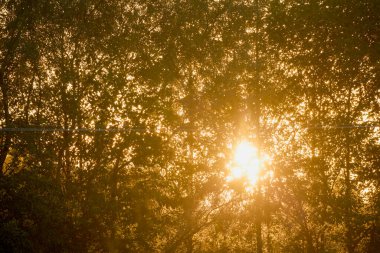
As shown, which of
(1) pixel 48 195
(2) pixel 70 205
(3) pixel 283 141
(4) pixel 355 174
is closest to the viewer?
(1) pixel 48 195

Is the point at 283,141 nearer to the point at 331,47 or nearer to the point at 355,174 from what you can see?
the point at 355,174

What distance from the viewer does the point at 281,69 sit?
62.2 feet

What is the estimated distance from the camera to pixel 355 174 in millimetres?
16844

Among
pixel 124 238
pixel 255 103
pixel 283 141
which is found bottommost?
pixel 124 238

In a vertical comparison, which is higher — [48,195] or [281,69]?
[281,69]

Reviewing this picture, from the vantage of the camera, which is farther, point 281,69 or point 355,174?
point 281,69

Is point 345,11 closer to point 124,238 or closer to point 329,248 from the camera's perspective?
point 329,248

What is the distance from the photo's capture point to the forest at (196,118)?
16094mm

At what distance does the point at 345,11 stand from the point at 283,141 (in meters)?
5.80

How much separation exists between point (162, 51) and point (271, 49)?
4865mm

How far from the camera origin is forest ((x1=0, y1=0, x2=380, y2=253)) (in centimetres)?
1609

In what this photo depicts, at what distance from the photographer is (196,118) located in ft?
58.5

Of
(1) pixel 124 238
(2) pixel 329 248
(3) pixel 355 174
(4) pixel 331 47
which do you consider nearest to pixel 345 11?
(4) pixel 331 47

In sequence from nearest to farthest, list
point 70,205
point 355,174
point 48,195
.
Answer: point 48,195, point 70,205, point 355,174
